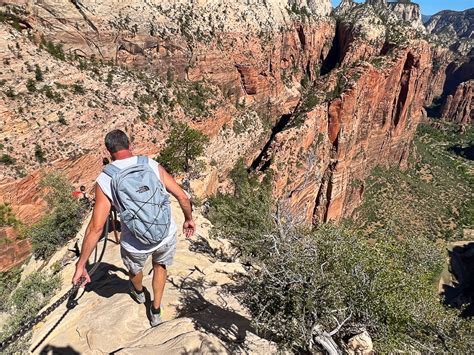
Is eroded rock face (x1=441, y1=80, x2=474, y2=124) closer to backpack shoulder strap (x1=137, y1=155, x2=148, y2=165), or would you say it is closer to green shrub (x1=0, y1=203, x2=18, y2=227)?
green shrub (x1=0, y1=203, x2=18, y2=227)

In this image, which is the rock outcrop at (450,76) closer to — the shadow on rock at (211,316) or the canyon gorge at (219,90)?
the canyon gorge at (219,90)

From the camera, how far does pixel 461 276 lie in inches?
1960

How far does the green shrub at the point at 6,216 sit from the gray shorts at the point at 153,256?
1848cm

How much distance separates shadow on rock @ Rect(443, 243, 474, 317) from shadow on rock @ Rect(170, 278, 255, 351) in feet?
146

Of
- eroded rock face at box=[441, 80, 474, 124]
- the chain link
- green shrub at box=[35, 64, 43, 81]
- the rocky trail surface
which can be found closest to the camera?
the chain link

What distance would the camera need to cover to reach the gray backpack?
443 centimetres

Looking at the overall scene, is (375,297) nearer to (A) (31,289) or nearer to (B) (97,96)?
(A) (31,289)

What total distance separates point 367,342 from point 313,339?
1939 mm

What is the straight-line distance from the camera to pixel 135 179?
4477 mm

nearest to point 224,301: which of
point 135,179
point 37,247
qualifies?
point 135,179

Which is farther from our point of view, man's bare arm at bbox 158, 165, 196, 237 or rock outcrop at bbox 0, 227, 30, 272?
rock outcrop at bbox 0, 227, 30, 272

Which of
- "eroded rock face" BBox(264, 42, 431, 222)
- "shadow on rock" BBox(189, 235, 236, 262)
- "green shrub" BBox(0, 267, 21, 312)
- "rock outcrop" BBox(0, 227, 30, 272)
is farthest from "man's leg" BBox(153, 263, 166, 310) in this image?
"eroded rock face" BBox(264, 42, 431, 222)

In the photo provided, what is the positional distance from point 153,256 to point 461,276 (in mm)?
59367

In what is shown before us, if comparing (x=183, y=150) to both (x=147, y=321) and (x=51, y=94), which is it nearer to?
(x=51, y=94)
